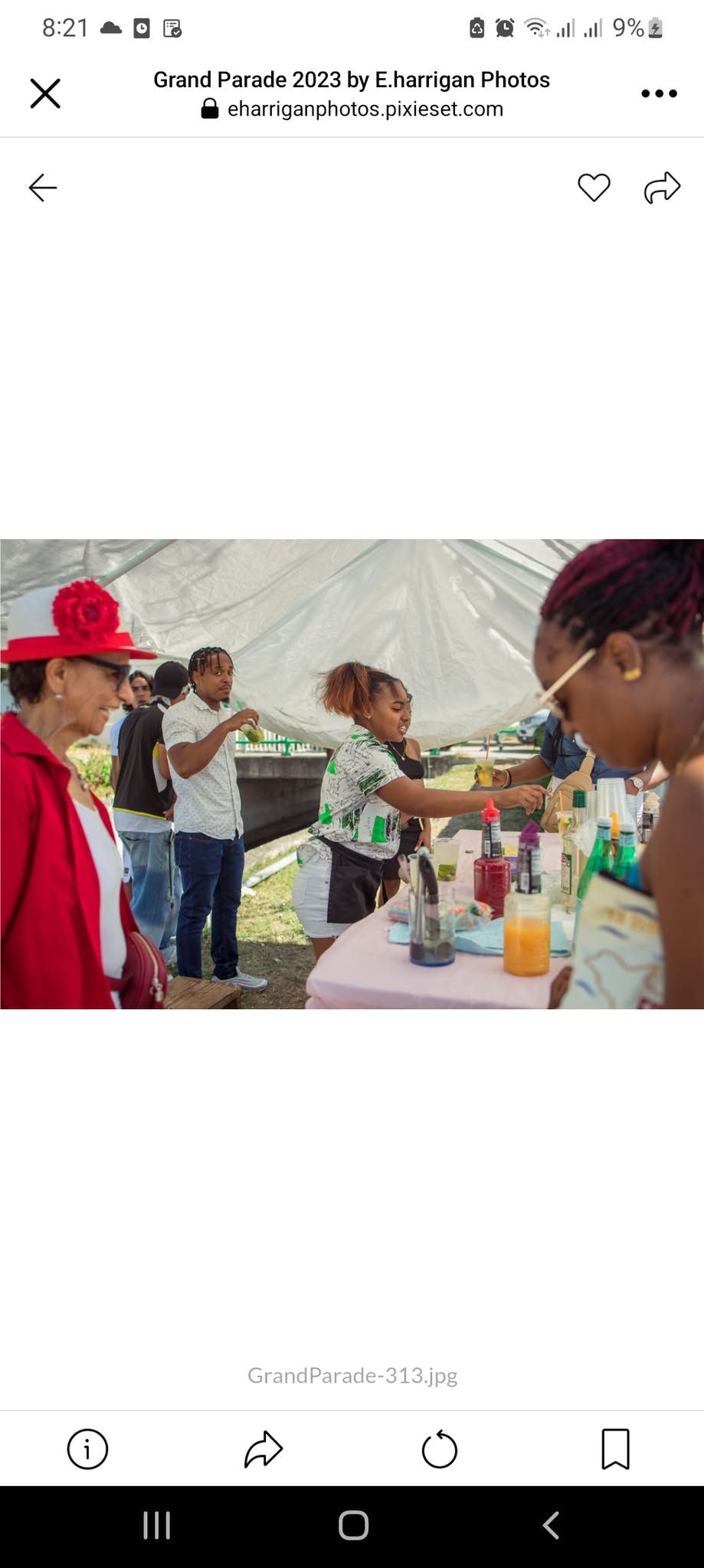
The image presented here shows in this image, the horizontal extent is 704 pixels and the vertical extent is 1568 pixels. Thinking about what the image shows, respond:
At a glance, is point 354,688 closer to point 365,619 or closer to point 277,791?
point 365,619

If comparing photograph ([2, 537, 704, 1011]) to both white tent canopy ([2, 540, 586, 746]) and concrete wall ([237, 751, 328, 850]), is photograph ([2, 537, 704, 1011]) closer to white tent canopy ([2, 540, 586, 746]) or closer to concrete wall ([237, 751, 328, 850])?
white tent canopy ([2, 540, 586, 746])

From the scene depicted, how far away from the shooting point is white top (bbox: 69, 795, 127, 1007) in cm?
149

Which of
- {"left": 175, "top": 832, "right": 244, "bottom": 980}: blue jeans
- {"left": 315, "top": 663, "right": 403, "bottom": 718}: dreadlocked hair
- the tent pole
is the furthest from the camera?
{"left": 175, "top": 832, "right": 244, "bottom": 980}: blue jeans

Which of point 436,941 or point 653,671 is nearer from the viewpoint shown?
point 653,671

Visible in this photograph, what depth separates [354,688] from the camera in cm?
275

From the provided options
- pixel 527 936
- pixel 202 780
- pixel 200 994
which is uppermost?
pixel 202 780

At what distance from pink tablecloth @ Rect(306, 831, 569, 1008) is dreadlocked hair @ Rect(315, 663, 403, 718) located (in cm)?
98
